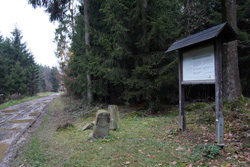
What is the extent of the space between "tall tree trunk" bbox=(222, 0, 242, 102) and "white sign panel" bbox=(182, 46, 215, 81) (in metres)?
2.56

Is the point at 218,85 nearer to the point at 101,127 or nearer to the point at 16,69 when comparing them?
the point at 101,127

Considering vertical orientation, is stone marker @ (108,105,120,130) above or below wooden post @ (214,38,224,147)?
below

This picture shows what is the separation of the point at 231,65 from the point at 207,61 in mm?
2982

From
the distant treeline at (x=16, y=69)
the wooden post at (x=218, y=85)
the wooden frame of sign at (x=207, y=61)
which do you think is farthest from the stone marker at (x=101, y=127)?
the distant treeline at (x=16, y=69)

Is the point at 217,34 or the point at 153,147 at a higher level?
the point at 217,34

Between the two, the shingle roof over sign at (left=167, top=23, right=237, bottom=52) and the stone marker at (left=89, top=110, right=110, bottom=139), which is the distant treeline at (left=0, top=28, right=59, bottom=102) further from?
the shingle roof over sign at (left=167, top=23, right=237, bottom=52)

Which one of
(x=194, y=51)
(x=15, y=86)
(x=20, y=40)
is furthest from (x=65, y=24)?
(x=20, y=40)

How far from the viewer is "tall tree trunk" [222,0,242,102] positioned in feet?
21.2

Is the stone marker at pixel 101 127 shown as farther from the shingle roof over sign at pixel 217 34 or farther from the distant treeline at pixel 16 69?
the distant treeline at pixel 16 69

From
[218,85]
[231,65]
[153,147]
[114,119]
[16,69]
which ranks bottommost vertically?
[153,147]

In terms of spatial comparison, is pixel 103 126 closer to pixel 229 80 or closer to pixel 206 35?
pixel 206 35

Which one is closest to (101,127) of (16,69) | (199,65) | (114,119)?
(114,119)

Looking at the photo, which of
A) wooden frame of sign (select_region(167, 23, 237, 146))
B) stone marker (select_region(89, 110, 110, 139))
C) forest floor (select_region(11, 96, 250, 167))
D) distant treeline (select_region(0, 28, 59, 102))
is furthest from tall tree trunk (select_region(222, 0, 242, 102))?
distant treeline (select_region(0, 28, 59, 102))

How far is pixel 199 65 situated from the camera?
4.59m
